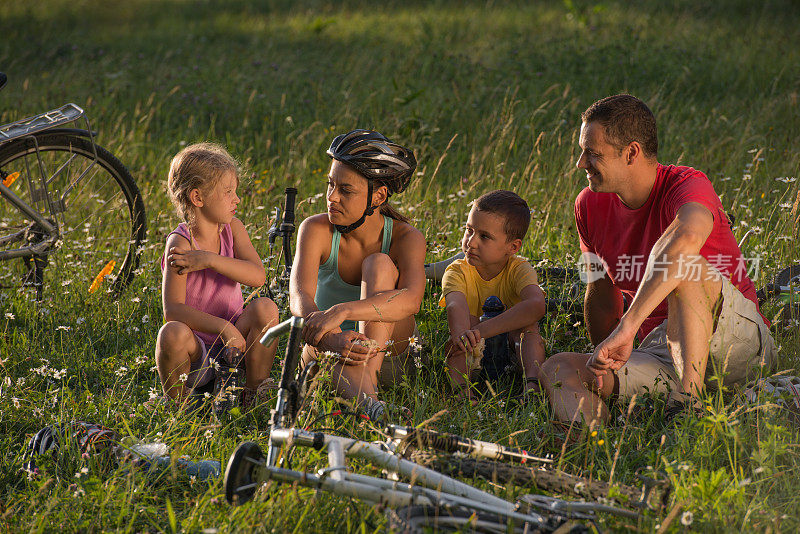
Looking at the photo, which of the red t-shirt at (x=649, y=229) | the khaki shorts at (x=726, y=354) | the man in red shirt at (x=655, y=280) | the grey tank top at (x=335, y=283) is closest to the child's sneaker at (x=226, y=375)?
the grey tank top at (x=335, y=283)

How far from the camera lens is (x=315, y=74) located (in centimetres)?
1153

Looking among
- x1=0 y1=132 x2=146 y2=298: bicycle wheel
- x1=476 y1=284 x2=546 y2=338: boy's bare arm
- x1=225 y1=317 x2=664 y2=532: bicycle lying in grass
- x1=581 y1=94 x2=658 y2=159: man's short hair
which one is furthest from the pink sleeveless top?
x1=581 y1=94 x2=658 y2=159: man's short hair

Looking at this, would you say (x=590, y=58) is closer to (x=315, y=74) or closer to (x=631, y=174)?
(x=315, y=74)

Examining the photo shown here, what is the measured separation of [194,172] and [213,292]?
0.65m

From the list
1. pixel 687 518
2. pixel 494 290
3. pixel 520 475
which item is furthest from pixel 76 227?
pixel 687 518

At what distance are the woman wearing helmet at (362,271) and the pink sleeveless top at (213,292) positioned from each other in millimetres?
381

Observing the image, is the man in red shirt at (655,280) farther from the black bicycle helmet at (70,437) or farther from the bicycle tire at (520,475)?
the black bicycle helmet at (70,437)

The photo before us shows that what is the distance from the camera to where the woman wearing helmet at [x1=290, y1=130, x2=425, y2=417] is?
3.91 metres

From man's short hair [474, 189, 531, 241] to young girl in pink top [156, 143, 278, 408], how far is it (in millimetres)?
1335

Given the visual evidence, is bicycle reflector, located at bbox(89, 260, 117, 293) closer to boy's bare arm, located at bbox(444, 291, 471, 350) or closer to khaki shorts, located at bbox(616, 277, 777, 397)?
boy's bare arm, located at bbox(444, 291, 471, 350)

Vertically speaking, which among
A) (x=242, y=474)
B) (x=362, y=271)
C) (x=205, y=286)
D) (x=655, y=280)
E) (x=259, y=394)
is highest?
(x=655, y=280)

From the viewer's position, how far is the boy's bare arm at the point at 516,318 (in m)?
4.43

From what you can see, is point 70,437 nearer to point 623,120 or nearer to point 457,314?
point 457,314

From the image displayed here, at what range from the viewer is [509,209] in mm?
4562
